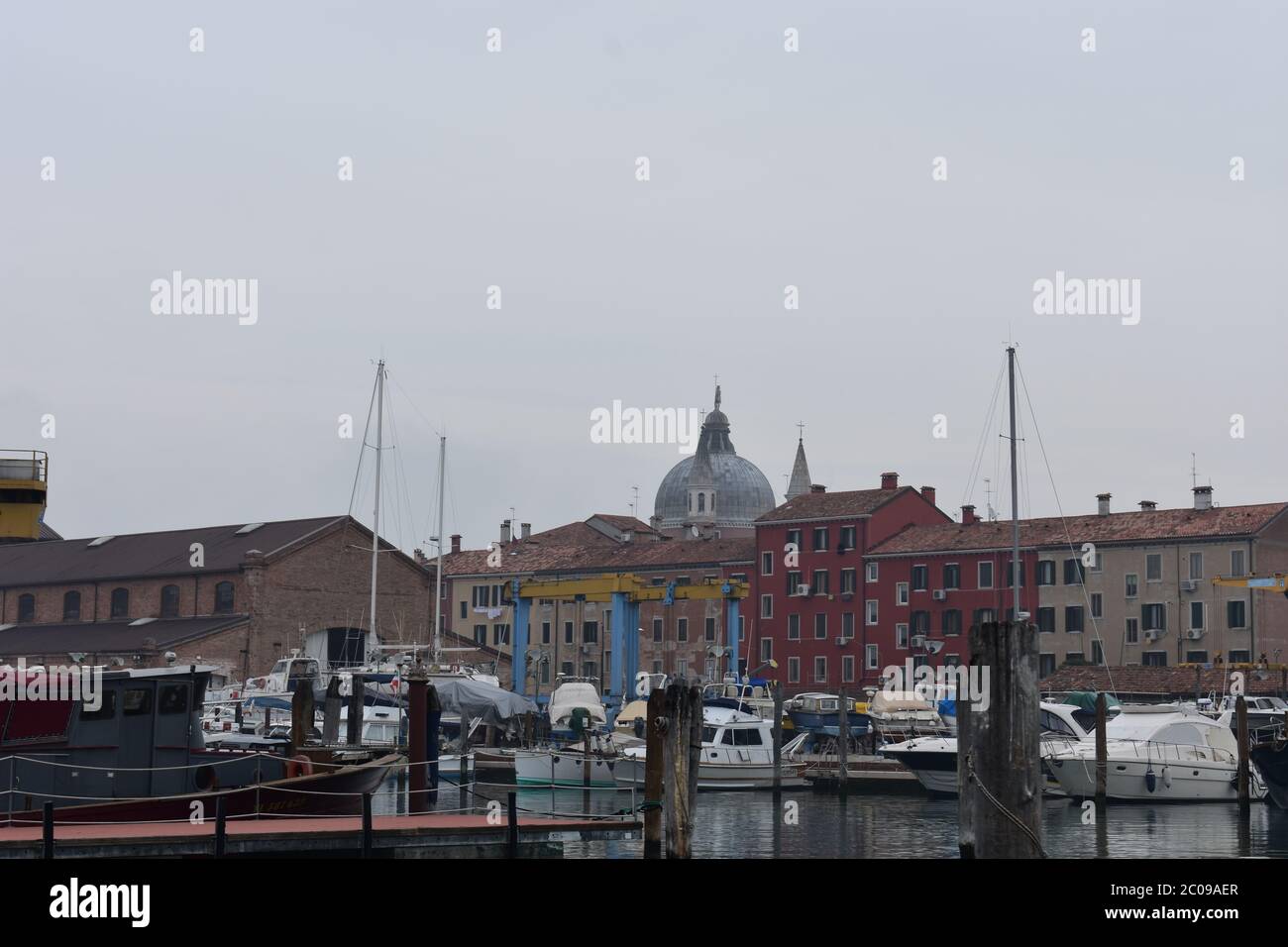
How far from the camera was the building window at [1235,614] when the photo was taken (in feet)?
237

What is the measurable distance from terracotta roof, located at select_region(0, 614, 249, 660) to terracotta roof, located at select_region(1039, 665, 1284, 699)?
34.4 meters

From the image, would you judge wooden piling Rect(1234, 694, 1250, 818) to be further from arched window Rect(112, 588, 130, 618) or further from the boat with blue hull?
arched window Rect(112, 588, 130, 618)

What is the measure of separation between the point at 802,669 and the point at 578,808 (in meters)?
41.8

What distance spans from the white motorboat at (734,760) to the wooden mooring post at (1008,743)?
32230mm

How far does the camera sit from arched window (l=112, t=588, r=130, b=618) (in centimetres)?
7662

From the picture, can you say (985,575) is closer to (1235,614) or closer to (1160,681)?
(1235,614)

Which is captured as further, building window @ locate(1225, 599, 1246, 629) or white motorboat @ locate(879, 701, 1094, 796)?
building window @ locate(1225, 599, 1246, 629)

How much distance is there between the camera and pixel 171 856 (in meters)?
20.7

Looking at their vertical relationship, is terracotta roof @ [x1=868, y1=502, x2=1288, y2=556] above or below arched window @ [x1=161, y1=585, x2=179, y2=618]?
above

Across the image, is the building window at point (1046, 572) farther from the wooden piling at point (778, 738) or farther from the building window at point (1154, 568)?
the wooden piling at point (778, 738)

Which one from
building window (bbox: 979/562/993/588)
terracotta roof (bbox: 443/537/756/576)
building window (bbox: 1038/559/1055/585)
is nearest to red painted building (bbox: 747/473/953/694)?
terracotta roof (bbox: 443/537/756/576)

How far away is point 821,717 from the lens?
59.0 meters
